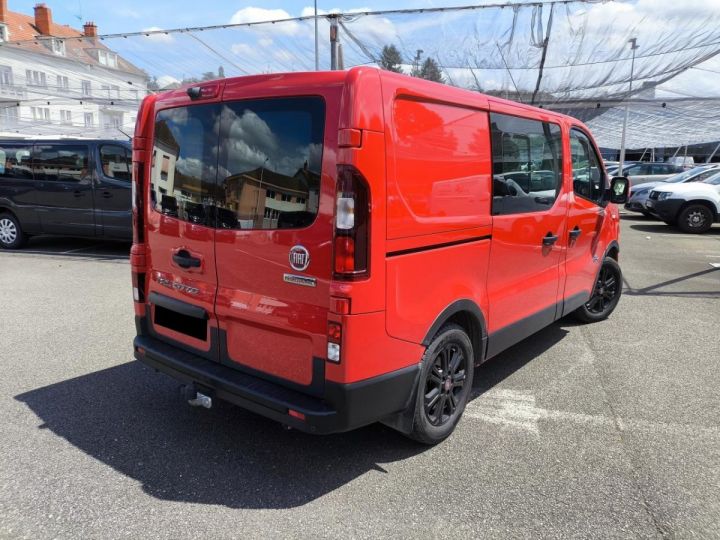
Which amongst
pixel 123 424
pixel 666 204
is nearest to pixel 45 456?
pixel 123 424

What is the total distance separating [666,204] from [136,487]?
14838mm

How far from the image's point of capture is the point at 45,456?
3102 millimetres

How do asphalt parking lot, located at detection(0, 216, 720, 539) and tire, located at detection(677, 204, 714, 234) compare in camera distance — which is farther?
tire, located at detection(677, 204, 714, 234)

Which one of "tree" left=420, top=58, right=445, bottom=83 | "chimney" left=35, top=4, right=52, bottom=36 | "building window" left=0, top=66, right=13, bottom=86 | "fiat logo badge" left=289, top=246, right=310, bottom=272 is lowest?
"fiat logo badge" left=289, top=246, right=310, bottom=272

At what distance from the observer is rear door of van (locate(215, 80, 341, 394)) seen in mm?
2568

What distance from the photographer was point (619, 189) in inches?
212

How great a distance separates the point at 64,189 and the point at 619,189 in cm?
890

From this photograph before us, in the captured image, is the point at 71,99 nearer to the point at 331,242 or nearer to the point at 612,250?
the point at 612,250

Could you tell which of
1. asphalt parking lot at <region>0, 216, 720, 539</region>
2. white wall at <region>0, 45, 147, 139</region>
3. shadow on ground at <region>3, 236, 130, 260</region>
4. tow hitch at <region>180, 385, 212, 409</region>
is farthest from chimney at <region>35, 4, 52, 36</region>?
tow hitch at <region>180, 385, 212, 409</region>

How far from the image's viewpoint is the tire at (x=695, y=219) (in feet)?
44.7

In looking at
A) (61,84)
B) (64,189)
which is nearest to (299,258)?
(64,189)

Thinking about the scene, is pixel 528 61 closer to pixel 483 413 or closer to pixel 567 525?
pixel 483 413

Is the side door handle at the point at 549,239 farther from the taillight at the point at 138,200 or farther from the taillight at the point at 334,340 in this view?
the taillight at the point at 138,200

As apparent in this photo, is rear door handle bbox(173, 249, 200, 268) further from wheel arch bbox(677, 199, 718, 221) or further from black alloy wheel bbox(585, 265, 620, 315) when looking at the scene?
wheel arch bbox(677, 199, 718, 221)
